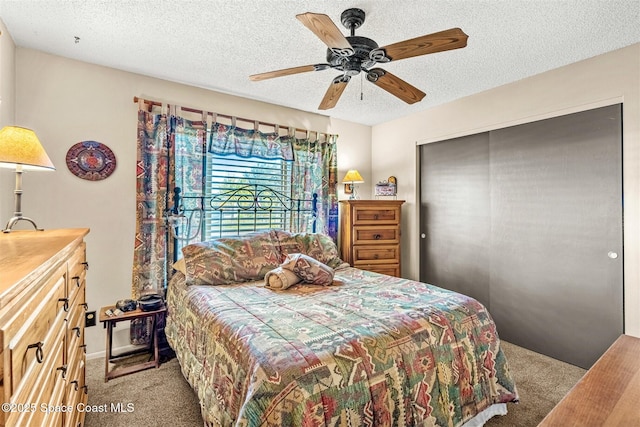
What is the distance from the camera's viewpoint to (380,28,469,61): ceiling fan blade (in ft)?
4.95

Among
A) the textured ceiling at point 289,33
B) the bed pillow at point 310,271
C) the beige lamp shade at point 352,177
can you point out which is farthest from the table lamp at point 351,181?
the bed pillow at point 310,271

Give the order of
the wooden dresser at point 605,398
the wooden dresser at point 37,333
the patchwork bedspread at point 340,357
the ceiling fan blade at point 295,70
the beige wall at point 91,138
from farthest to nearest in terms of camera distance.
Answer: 1. the beige wall at point 91,138
2. the ceiling fan blade at point 295,70
3. the patchwork bedspread at point 340,357
4. the wooden dresser at point 605,398
5. the wooden dresser at point 37,333

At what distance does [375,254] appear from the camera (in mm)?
3680

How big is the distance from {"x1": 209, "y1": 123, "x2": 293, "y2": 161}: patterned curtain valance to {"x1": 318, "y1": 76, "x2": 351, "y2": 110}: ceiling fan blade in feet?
4.07

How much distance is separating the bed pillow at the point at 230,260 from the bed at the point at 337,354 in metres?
0.02

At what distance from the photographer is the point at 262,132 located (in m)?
3.48

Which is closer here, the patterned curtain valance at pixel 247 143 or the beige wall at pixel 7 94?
the beige wall at pixel 7 94

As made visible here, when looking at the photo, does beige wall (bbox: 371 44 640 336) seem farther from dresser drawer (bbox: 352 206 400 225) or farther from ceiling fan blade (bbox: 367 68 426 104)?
ceiling fan blade (bbox: 367 68 426 104)

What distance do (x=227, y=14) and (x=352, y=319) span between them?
2060mm

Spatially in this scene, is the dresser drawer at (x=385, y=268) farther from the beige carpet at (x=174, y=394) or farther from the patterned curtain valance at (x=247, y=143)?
the patterned curtain valance at (x=247, y=143)

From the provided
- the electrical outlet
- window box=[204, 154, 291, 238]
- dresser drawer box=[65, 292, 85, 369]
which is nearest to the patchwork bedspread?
dresser drawer box=[65, 292, 85, 369]

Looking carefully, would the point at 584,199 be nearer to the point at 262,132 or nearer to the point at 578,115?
the point at 578,115

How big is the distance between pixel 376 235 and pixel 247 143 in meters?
1.87

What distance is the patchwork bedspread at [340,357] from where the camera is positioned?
1.22m
